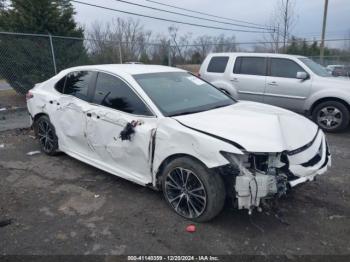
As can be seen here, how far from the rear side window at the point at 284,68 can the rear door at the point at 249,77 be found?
0.79 feet

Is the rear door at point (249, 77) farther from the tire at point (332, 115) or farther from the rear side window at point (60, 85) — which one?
the rear side window at point (60, 85)

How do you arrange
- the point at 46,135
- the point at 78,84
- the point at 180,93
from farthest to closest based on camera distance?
1. the point at 46,135
2. the point at 78,84
3. the point at 180,93

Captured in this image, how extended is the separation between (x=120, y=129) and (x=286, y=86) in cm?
523

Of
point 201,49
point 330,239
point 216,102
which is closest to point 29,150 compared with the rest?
point 216,102

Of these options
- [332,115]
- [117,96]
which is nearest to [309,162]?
[117,96]

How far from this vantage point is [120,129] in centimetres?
391

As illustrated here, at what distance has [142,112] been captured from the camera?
377 centimetres

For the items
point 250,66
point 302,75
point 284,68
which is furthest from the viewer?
Result: point 250,66

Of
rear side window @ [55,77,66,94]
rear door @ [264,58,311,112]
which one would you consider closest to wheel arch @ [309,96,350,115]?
rear door @ [264,58,311,112]

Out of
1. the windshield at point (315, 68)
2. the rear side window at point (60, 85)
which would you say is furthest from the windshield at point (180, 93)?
the windshield at point (315, 68)

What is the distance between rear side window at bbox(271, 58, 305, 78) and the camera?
768cm

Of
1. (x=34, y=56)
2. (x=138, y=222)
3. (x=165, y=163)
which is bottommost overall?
(x=138, y=222)

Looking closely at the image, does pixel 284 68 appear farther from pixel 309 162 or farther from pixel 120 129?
pixel 120 129

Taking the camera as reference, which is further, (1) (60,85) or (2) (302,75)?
(2) (302,75)
